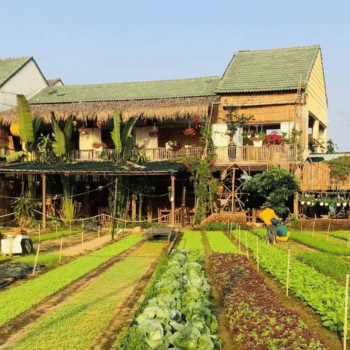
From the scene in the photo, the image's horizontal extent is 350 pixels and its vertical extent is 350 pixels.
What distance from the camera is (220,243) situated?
16859 mm

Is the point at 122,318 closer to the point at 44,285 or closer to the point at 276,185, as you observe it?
the point at 44,285

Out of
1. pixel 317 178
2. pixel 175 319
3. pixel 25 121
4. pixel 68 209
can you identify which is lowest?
pixel 175 319

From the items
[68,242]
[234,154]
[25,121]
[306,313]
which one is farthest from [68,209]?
[306,313]

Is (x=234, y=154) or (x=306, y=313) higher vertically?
(x=234, y=154)

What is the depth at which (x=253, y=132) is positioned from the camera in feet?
82.5

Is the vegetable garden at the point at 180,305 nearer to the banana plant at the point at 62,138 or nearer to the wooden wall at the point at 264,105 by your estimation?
the banana plant at the point at 62,138

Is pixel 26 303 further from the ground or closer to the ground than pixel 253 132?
closer to the ground

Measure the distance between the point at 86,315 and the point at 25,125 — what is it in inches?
676

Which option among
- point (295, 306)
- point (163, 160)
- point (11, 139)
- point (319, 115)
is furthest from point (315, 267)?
point (11, 139)

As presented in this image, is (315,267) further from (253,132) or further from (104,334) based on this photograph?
(253,132)

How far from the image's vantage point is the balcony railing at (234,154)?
901 inches

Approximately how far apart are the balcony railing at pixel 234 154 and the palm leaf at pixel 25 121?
2823 mm

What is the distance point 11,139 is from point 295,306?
75.0ft

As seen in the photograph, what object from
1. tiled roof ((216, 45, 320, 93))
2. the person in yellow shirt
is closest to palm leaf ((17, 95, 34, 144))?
tiled roof ((216, 45, 320, 93))
